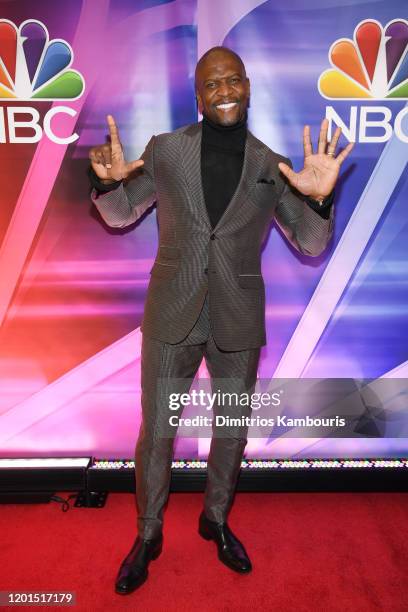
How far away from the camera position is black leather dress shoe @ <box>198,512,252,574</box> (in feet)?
7.57

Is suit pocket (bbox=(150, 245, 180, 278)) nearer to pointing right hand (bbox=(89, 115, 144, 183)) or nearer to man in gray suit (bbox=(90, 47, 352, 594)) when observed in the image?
man in gray suit (bbox=(90, 47, 352, 594))

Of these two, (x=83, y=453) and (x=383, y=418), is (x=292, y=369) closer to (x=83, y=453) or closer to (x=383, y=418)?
(x=383, y=418)

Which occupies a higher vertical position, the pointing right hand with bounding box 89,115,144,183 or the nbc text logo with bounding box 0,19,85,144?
the nbc text logo with bounding box 0,19,85,144

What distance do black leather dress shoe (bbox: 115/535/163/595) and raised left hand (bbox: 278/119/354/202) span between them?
1.54 meters

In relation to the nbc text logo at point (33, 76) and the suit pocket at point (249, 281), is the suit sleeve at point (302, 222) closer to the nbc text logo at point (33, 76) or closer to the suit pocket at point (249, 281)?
the suit pocket at point (249, 281)

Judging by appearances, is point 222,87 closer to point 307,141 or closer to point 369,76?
point 307,141

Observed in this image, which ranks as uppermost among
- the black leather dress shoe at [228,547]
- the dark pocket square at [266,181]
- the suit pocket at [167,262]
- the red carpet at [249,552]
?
the dark pocket square at [266,181]

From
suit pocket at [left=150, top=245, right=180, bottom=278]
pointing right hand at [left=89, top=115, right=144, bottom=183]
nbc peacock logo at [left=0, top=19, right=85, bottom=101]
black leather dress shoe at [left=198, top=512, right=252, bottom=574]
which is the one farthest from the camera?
nbc peacock logo at [left=0, top=19, right=85, bottom=101]

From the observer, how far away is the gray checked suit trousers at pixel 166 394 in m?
2.20

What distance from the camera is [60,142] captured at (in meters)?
2.66

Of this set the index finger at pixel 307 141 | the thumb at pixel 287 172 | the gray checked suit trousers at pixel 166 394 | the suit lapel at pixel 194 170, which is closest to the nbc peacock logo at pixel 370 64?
the index finger at pixel 307 141

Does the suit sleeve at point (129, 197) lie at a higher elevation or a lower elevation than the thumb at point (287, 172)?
lower

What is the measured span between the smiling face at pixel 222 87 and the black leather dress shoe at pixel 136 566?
172 cm

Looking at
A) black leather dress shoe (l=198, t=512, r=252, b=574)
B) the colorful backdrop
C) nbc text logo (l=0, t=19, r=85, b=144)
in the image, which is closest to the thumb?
the colorful backdrop
